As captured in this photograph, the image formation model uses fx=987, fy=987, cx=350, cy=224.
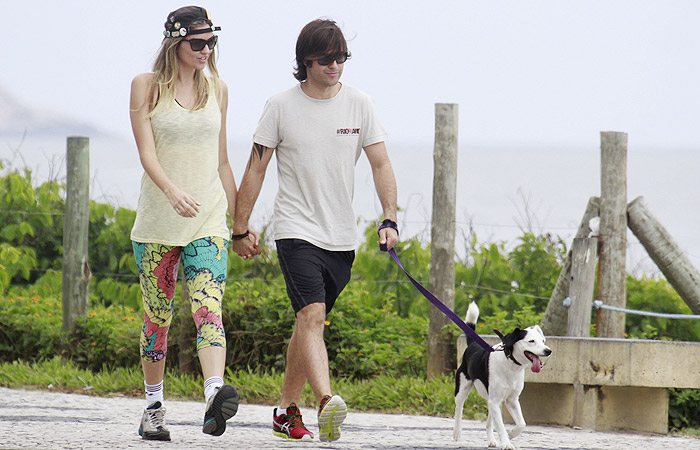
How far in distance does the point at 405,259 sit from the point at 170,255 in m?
4.47

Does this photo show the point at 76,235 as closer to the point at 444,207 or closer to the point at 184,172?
the point at 444,207

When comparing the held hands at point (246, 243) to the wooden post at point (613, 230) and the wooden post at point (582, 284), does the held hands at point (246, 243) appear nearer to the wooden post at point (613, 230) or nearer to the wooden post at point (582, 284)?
the wooden post at point (582, 284)

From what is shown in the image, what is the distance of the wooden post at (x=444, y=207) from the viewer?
7.98 meters

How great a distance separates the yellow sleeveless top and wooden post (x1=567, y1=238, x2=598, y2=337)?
3.37m

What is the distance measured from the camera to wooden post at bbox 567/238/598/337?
7219 mm

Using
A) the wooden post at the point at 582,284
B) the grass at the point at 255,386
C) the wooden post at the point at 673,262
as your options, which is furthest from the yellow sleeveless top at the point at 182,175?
the wooden post at the point at 673,262

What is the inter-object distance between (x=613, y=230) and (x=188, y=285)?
12.7 feet

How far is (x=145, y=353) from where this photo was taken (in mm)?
5043

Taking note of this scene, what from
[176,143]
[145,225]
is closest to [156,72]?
[176,143]

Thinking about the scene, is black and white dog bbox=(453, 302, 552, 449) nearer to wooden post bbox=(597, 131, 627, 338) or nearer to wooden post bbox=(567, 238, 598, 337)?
wooden post bbox=(567, 238, 598, 337)

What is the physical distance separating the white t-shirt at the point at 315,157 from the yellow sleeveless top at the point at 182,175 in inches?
15.7

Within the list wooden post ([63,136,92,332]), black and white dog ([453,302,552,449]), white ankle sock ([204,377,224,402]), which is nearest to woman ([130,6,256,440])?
white ankle sock ([204,377,224,402])

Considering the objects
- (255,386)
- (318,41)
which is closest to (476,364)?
(318,41)

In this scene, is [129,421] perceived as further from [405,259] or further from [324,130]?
[405,259]
